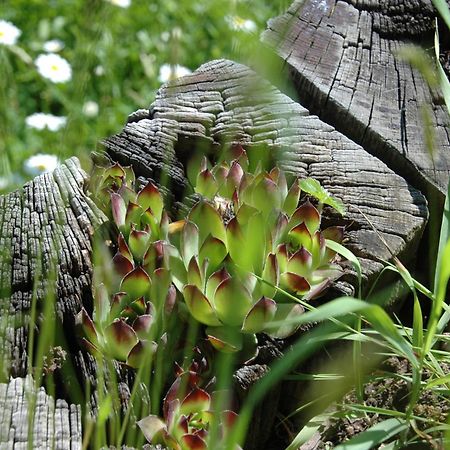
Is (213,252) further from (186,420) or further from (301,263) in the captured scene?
(186,420)

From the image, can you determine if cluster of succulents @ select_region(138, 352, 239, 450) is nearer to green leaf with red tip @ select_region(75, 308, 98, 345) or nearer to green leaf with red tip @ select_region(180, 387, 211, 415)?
green leaf with red tip @ select_region(180, 387, 211, 415)

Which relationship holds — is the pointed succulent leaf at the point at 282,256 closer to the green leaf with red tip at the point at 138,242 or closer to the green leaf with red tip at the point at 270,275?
the green leaf with red tip at the point at 270,275

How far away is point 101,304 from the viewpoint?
161cm

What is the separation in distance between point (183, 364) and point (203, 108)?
713 millimetres

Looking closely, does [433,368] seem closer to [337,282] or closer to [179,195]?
[337,282]

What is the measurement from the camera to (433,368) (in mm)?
1516

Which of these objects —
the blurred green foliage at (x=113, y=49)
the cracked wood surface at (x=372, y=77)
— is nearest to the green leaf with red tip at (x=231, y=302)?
the cracked wood surface at (x=372, y=77)

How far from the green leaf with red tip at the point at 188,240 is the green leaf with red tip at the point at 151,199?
0.16 metres

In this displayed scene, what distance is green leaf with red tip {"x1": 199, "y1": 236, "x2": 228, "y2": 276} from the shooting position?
167cm

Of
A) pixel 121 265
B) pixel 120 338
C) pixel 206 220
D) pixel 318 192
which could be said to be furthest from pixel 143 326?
pixel 318 192

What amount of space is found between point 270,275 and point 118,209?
14.3 inches

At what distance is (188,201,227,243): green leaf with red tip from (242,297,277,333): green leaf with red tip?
206mm

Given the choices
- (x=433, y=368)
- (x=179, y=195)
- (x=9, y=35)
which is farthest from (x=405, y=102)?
(x=9, y=35)

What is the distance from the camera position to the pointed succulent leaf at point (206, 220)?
1.71 m
